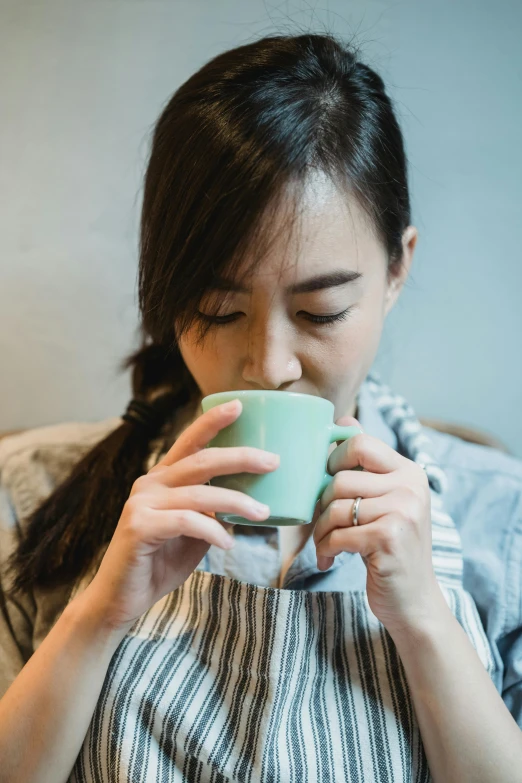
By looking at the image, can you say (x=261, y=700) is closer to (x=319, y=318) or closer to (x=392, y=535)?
(x=392, y=535)

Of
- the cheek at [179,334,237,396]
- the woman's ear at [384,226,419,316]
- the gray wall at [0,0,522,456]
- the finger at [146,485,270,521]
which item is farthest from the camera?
the gray wall at [0,0,522,456]

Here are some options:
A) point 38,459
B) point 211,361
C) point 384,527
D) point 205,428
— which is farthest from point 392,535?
point 38,459

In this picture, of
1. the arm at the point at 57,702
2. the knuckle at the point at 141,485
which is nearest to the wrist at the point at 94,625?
the arm at the point at 57,702

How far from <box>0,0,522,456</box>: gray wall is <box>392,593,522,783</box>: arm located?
637 mm

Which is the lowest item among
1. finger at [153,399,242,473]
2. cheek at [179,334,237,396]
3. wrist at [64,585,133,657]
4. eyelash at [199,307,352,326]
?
wrist at [64,585,133,657]

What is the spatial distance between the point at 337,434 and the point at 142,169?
79cm

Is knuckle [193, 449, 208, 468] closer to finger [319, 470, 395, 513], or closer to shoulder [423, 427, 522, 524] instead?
finger [319, 470, 395, 513]

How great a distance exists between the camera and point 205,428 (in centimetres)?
70

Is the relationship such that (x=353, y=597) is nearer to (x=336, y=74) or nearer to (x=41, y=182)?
(x=336, y=74)

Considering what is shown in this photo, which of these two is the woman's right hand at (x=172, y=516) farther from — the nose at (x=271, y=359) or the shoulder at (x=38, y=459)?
the shoulder at (x=38, y=459)

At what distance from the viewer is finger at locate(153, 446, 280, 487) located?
2.18ft

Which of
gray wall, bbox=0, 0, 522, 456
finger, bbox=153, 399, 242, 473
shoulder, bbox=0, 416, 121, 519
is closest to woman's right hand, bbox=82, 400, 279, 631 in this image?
finger, bbox=153, 399, 242, 473

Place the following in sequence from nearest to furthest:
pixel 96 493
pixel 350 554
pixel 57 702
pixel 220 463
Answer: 1. pixel 220 463
2. pixel 57 702
3. pixel 350 554
4. pixel 96 493

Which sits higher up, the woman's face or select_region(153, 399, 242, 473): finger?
the woman's face
